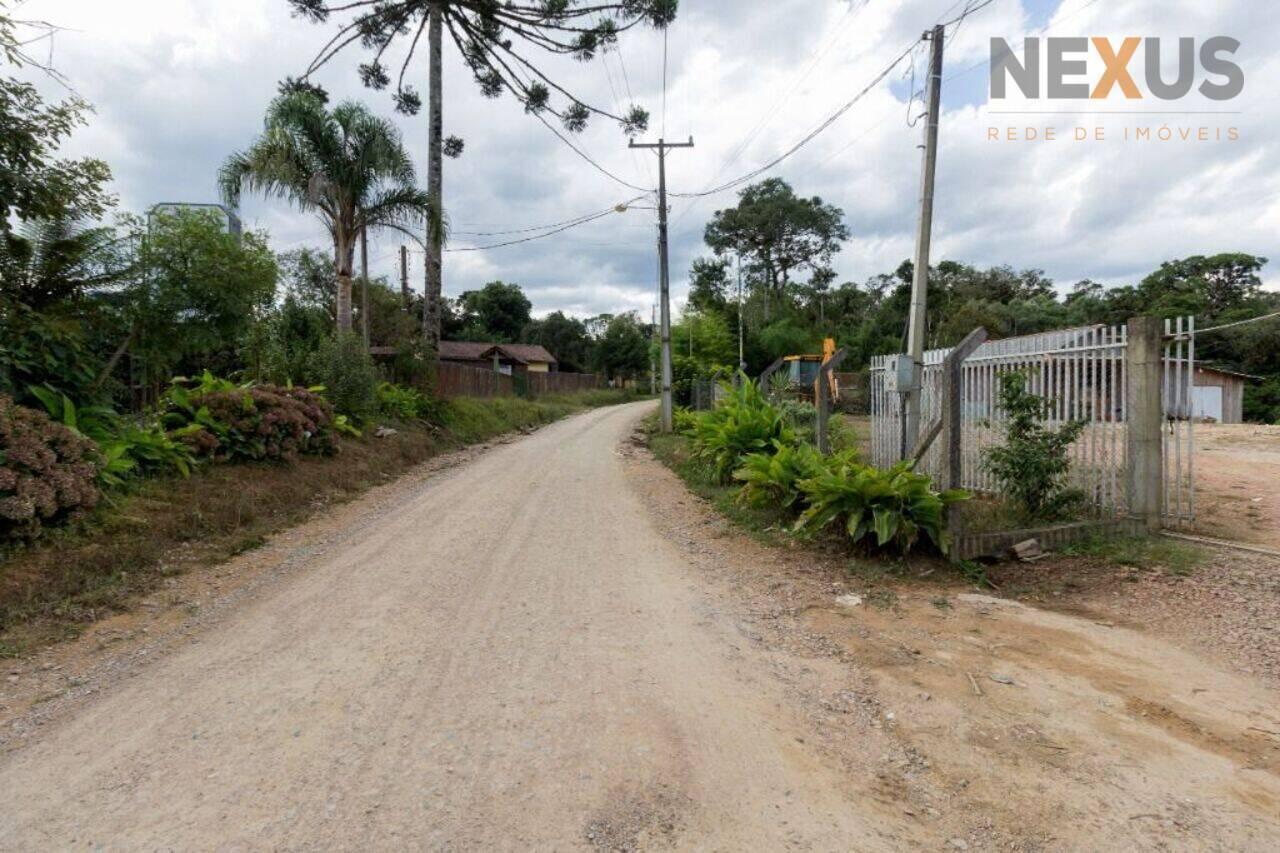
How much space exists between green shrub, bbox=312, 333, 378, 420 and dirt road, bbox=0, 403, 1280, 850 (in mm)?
8391

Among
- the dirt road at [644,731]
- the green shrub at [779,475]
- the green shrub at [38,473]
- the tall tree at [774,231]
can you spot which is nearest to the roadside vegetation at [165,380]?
the green shrub at [38,473]

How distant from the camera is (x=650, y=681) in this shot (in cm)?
360

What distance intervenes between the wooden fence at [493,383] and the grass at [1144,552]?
14.9m

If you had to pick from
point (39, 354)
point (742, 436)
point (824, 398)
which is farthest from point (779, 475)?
point (39, 354)

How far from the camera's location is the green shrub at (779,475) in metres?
7.21

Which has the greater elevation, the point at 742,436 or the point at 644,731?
the point at 742,436

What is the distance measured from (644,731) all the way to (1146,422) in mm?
5189

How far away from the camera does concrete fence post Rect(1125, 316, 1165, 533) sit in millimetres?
5652

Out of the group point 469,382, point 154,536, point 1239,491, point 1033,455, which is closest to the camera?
point 1033,455

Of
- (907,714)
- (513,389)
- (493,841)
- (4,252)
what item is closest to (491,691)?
(493,841)

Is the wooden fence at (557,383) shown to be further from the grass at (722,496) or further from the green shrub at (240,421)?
the green shrub at (240,421)

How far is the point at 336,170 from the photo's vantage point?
1409 centimetres

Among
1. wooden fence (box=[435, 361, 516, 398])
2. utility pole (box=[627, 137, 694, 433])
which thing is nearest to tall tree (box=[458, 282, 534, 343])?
wooden fence (box=[435, 361, 516, 398])

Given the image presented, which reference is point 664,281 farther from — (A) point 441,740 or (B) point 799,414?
(A) point 441,740
